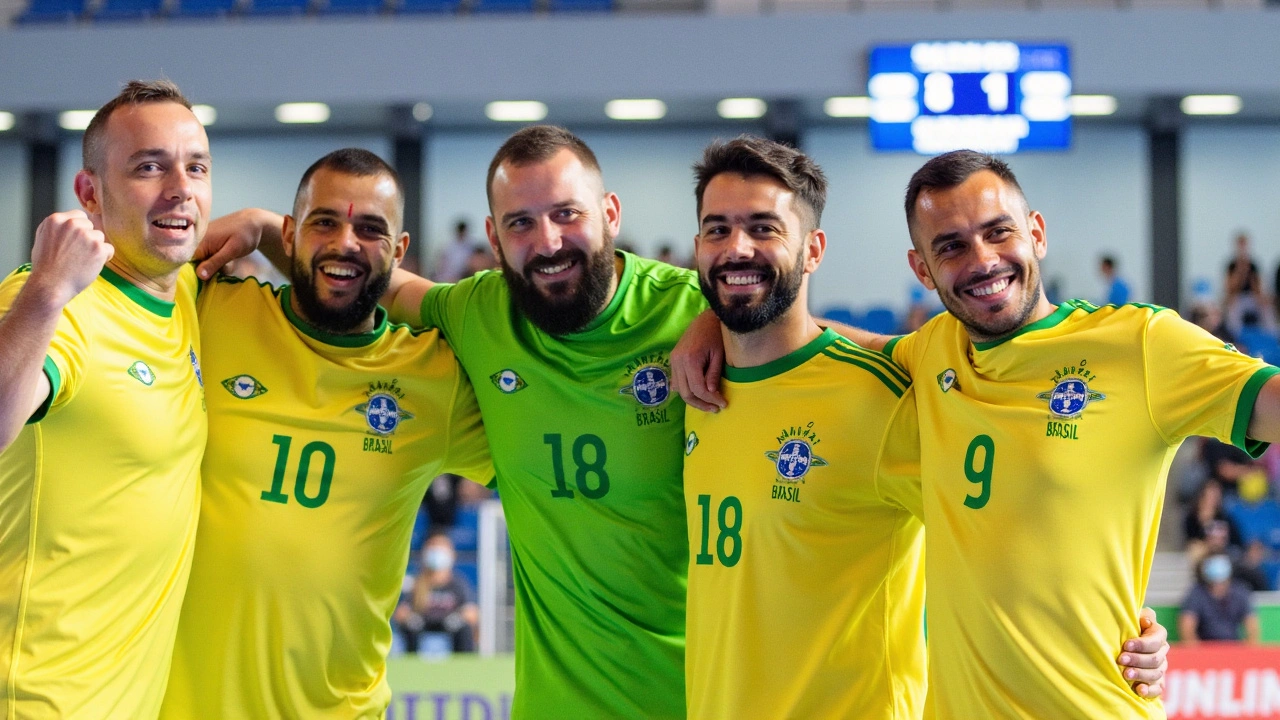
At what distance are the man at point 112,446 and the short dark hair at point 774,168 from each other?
1.74 m

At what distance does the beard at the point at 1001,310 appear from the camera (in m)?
3.70

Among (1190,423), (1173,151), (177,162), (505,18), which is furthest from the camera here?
(1173,151)

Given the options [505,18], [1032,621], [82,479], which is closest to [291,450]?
[82,479]

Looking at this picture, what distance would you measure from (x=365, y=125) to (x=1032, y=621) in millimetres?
16404

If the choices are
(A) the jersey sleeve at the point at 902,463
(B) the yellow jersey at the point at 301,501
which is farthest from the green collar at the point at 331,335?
(A) the jersey sleeve at the point at 902,463

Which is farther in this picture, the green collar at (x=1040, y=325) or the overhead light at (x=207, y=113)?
the overhead light at (x=207, y=113)

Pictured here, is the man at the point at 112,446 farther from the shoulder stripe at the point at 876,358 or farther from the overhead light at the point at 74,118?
the overhead light at the point at 74,118

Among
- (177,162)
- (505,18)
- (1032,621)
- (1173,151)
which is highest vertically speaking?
(505,18)

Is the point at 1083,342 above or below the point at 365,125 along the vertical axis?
below

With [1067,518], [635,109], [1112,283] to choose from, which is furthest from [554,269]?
[1112,283]

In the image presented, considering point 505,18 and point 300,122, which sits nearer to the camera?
point 505,18

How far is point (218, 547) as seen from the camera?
166 inches

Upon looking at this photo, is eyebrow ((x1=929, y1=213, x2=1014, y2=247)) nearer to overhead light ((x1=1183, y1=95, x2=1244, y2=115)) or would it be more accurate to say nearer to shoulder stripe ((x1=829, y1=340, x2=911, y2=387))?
shoulder stripe ((x1=829, y1=340, x2=911, y2=387))

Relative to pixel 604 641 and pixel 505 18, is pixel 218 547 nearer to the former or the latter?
pixel 604 641
